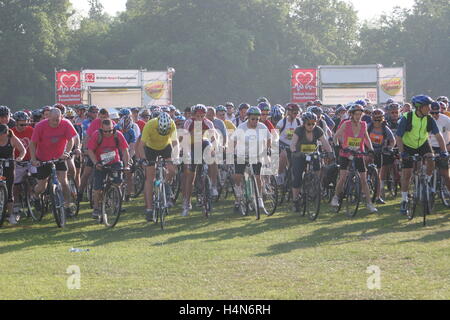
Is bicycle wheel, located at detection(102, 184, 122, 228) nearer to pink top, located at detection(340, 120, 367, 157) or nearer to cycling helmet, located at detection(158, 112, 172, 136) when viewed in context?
cycling helmet, located at detection(158, 112, 172, 136)

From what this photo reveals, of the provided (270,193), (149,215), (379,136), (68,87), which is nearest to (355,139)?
(379,136)

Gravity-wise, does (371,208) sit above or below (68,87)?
below

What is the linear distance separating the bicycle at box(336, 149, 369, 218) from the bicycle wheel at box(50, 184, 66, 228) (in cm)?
483

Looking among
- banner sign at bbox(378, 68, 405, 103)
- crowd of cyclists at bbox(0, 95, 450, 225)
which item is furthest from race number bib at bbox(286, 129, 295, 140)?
banner sign at bbox(378, 68, 405, 103)

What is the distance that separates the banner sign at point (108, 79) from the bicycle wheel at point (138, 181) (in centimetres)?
1654

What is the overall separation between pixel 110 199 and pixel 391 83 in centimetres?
2217

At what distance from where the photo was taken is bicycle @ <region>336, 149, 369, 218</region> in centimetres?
1309

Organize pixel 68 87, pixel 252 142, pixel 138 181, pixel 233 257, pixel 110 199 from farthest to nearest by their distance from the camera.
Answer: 1. pixel 68 87
2. pixel 138 181
3. pixel 252 142
4. pixel 110 199
5. pixel 233 257

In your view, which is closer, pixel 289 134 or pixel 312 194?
pixel 312 194

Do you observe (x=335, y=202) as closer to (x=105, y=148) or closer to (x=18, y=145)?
(x=105, y=148)

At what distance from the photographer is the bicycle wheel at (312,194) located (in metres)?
12.9

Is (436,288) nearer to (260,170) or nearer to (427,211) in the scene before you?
(427,211)

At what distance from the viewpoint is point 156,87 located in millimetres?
33781
